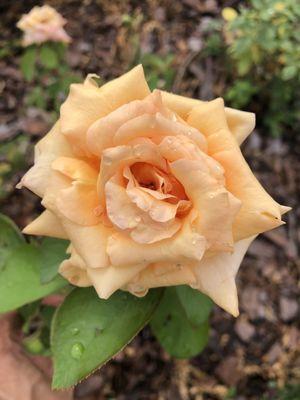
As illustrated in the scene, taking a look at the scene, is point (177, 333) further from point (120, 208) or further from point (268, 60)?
point (268, 60)

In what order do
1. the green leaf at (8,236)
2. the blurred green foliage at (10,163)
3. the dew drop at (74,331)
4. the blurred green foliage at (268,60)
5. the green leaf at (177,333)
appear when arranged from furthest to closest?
the blurred green foliage at (10,163) < the blurred green foliage at (268,60) < the green leaf at (177,333) < the green leaf at (8,236) < the dew drop at (74,331)

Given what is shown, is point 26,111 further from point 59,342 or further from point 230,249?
point 230,249

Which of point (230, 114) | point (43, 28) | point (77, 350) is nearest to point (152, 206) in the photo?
point (230, 114)

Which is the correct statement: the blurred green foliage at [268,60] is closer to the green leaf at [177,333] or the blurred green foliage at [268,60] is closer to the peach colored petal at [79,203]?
the green leaf at [177,333]

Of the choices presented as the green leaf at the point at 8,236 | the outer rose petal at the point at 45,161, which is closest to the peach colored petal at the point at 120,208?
the outer rose petal at the point at 45,161

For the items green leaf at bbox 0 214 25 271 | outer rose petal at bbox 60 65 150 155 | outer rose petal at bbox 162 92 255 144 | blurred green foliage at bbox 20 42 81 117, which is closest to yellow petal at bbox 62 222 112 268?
outer rose petal at bbox 60 65 150 155
